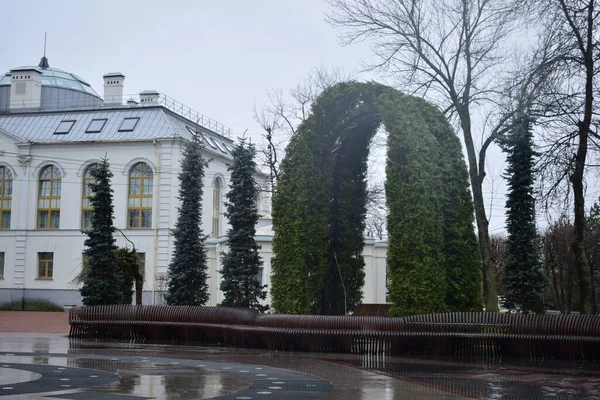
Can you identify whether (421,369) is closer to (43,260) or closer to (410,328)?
(410,328)

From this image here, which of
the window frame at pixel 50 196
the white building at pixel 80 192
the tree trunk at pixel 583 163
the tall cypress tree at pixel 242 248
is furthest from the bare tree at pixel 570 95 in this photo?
the window frame at pixel 50 196

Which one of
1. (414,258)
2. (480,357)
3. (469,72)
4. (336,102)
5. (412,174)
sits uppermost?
(469,72)

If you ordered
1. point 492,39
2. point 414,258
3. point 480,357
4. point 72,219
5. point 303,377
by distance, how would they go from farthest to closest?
point 72,219 < point 492,39 < point 414,258 < point 480,357 < point 303,377

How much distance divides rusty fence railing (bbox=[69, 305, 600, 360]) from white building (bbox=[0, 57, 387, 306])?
2097 centimetres

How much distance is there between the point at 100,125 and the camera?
45031mm

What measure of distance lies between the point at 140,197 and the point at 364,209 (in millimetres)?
23853

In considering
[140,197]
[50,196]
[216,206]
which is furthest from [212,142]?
[50,196]

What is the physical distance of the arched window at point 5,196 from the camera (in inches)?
1789

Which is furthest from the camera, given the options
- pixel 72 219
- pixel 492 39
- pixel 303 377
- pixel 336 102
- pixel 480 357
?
pixel 72 219

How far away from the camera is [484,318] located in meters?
17.1

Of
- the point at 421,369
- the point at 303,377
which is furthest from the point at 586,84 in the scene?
the point at 303,377

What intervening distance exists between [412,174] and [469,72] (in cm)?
783

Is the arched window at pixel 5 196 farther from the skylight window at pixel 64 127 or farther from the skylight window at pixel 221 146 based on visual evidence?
the skylight window at pixel 221 146

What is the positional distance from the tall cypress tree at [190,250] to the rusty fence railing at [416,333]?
7.05 metres
